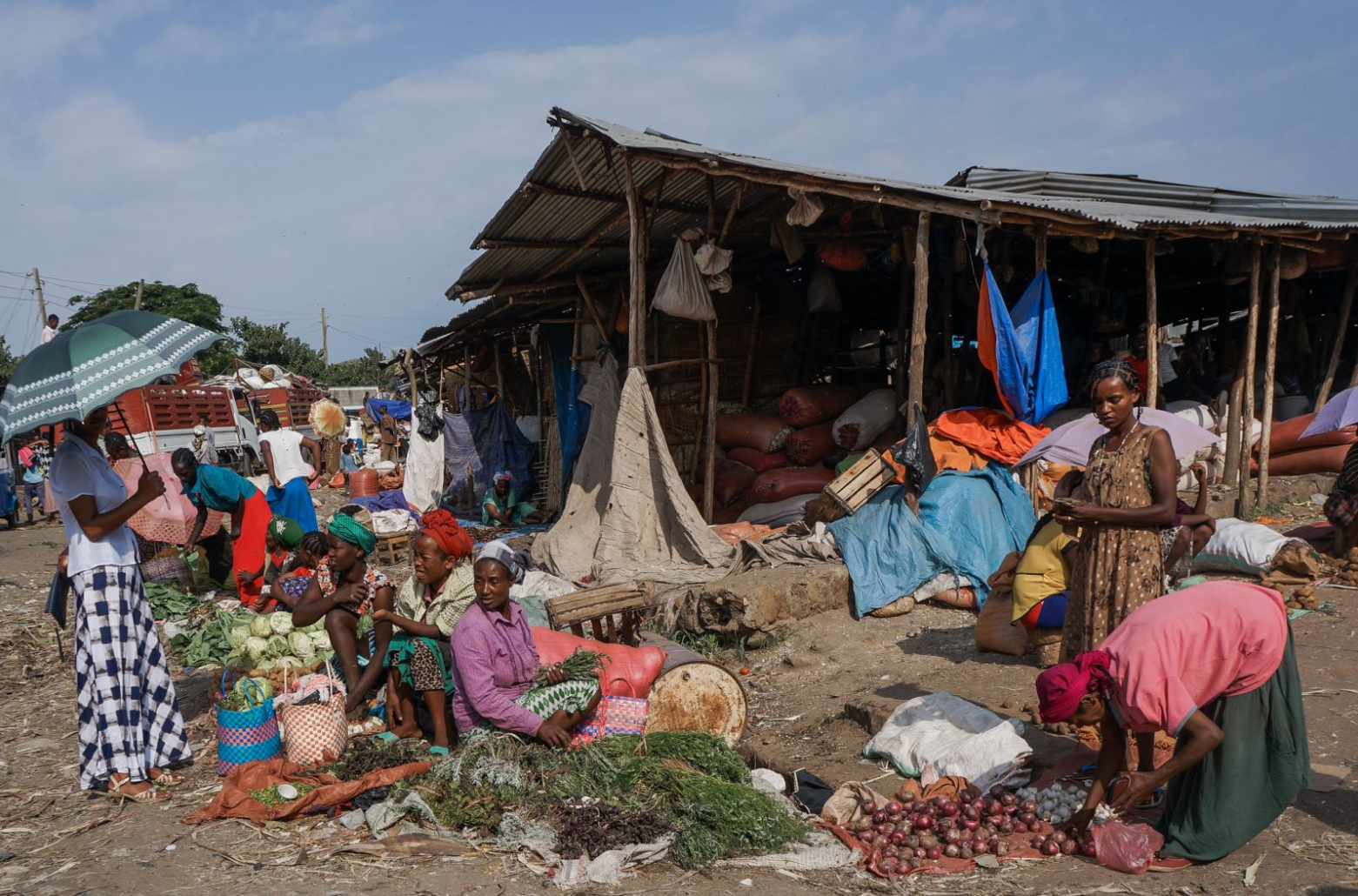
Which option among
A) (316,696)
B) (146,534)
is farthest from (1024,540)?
(146,534)

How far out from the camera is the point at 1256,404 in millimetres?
10164

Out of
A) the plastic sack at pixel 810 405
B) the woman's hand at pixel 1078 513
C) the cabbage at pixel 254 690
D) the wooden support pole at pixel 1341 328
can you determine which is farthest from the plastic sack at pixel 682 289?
the wooden support pole at pixel 1341 328

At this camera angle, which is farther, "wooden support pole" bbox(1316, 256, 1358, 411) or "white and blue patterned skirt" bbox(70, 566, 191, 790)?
"wooden support pole" bbox(1316, 256, 1358, 411)

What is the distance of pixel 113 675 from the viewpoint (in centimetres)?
412

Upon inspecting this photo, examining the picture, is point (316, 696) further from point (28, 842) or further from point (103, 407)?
point (103, 407)

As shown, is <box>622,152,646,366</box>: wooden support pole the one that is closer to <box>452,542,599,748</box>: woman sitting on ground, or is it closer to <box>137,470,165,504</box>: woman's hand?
<box>452,542,599,748</box>: woman sitting on ground

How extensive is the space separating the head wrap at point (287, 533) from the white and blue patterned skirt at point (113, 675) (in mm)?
3098

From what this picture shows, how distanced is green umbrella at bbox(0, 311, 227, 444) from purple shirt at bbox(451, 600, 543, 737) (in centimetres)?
174

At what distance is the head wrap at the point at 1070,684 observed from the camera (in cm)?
294

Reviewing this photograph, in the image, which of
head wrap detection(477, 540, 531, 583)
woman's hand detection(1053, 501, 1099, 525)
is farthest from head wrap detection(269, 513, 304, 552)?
woman's hand detection(1053, 501, 1099, 525)

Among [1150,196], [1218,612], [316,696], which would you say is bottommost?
[316,696]

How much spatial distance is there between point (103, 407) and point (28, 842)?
176cm

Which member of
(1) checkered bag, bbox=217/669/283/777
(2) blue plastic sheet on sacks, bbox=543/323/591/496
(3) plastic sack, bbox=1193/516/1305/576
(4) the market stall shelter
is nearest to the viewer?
(1) checkered bag, bbox=217/669/283/777

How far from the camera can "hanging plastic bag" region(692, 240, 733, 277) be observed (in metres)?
8.35
